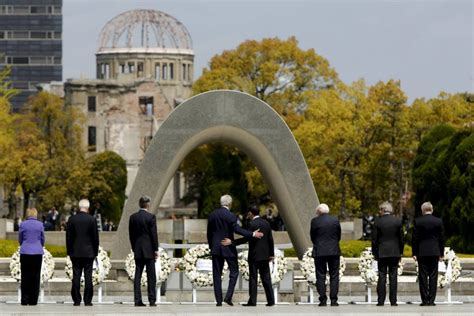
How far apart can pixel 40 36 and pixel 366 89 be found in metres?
111

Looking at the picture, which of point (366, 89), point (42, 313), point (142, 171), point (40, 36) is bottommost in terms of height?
point (42, 313)

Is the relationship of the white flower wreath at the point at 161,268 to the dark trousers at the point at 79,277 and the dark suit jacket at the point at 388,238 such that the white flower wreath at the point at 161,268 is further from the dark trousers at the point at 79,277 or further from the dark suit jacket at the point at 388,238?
the dark suit jacket at the point at 388,238

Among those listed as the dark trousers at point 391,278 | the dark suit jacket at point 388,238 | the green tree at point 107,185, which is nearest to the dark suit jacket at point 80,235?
the dark suit jacket at point 388,238

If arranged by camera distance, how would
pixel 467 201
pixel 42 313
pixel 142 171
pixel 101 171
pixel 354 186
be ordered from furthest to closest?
pixel 101 171, pixel 354 186, pixel 467 201, pixel 142 171, pixel 42 313

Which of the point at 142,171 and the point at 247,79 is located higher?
the point at 247,79

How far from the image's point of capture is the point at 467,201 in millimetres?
58375

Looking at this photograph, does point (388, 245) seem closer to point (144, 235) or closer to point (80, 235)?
point (144, 235)

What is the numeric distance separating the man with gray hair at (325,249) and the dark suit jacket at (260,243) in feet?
2.55

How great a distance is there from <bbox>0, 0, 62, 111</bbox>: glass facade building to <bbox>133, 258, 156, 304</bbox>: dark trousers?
157745mm

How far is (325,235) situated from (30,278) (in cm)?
511

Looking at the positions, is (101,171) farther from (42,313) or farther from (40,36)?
(40,36)

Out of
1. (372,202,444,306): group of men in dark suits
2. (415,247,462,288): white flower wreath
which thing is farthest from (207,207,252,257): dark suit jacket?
(415,247,462,288): white flower wreath

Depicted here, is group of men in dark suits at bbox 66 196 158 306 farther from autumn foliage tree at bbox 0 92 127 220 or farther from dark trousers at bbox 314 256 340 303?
autumn foliage tree at bbox 0 92 127 220

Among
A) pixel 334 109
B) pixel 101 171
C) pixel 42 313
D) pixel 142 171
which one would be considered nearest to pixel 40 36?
pixel 101 171
